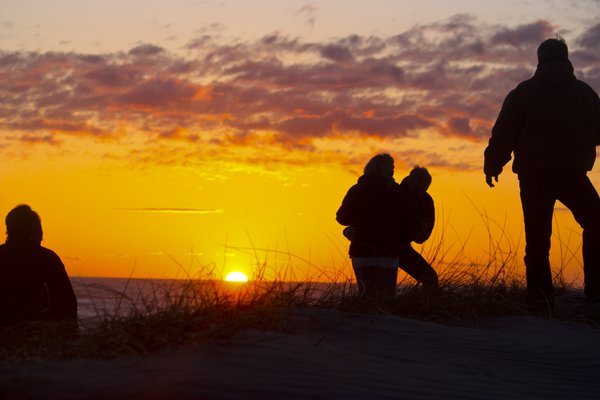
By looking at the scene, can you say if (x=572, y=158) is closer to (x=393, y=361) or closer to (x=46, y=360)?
(x=393, y=361)

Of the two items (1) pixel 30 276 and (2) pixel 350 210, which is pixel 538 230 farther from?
(1) pixel 30 276

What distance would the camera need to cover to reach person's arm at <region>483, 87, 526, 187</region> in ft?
24.5

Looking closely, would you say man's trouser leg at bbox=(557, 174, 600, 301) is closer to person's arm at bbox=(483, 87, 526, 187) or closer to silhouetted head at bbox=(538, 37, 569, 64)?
person's arm at bbox=(483, 87, 526, 187)

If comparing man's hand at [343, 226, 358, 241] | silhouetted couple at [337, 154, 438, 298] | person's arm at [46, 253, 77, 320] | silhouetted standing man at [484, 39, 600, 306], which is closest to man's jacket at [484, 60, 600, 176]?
silhouetted standing man at [484, 39, 600, 306]

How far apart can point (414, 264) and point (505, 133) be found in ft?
5.34

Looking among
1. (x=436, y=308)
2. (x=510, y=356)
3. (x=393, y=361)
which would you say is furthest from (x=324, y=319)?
(x=436, y=308)

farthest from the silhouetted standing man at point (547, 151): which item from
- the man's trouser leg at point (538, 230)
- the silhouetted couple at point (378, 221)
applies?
the silhouetted couple at point (378, 221)

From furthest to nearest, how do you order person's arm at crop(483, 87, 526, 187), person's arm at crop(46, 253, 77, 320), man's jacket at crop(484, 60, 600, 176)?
person's arm at crop(483, 87, 526, 187)
man's jacket at crop(484, 60, 600, 176)
person's arm at crop(46, 253, 77, 320)

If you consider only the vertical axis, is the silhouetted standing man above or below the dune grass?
above

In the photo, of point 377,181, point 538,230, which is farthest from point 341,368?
point 377,181

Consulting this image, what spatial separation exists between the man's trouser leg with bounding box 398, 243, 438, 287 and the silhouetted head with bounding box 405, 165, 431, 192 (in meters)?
0.86

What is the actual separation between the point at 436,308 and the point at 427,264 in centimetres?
170

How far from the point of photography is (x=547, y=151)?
734 centimetres

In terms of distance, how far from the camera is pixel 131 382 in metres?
3.83
